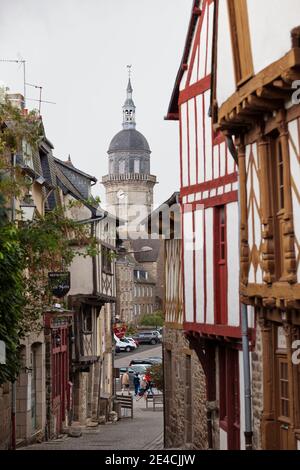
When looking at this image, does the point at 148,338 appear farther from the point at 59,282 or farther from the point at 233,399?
the point at 233,399

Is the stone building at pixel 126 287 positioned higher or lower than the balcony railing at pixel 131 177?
lower

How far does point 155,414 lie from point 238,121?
24.9m

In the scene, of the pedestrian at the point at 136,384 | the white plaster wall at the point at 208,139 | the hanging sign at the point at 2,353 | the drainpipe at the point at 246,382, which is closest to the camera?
the drainpipe at the point at 246,382

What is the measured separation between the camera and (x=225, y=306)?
15.4m

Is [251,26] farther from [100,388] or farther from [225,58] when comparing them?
[100,388]

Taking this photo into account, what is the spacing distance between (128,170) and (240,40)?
357 feet

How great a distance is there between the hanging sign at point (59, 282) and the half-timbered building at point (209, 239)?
2.92 meters

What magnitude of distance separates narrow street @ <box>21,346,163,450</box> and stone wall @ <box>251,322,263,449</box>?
747cm

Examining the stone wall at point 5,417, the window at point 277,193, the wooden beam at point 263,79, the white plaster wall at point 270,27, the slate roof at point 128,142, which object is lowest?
the stone wall at point 5,417

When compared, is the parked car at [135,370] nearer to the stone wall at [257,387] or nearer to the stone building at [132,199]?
the stone wall at [257,387]

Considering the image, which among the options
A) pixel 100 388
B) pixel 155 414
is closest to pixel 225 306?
pixel 100 388

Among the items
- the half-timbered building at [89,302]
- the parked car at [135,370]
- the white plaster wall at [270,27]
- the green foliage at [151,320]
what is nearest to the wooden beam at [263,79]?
the white plaster wall at [270,27]

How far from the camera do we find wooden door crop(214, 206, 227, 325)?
15547 millimetres

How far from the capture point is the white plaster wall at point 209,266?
634 inches
